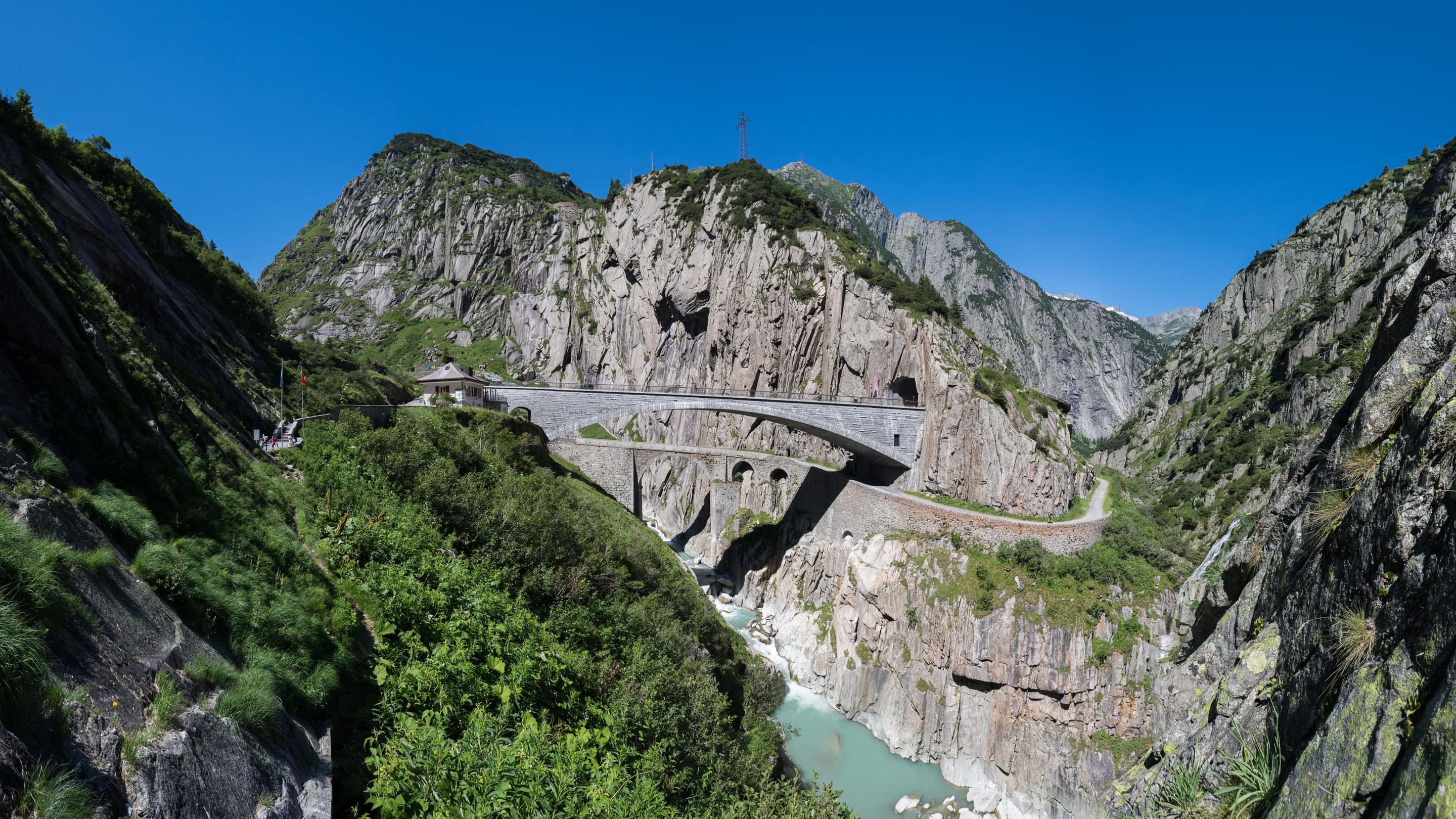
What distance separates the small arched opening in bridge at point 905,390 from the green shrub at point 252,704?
3705 centimetres

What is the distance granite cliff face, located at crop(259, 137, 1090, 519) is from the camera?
115 ft

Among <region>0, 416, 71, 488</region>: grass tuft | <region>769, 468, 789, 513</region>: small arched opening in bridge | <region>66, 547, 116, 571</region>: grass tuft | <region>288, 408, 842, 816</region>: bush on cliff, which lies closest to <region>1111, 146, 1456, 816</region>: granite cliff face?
<region>288, 408, 842, 816</region>: bush on cliff

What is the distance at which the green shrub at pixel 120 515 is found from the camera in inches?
224

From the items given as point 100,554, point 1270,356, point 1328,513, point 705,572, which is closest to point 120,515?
point 100,554

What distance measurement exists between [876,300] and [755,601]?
23.4m

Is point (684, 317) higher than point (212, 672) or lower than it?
higher

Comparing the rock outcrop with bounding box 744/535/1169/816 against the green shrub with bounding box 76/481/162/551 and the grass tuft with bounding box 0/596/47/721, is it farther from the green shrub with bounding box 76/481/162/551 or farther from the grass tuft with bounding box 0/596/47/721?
the grass tuft with bounding box 0/596/47/721

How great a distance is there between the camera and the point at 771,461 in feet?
150

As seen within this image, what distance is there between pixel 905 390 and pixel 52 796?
41.3 metres

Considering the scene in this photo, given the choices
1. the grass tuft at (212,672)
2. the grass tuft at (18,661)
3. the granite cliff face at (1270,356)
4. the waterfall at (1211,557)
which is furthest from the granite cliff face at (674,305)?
the grass tuft at (18,661)

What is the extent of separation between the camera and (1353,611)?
3.86 m

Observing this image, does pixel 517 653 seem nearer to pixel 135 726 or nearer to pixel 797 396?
pixel 135 726

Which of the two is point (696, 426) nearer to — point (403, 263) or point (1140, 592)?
point (1140, 592)

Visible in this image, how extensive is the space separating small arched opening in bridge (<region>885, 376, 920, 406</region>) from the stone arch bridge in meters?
1.77
